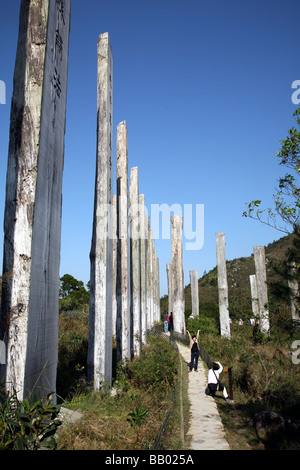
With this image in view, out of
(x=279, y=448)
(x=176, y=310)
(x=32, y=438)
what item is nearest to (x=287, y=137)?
(x=279, y=448)

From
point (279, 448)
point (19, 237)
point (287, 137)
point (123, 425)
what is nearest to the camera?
point (19, 237)

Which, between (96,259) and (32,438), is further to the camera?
(96,259)

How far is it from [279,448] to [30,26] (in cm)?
558

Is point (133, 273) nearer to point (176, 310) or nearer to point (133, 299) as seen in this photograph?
point (133, 299)

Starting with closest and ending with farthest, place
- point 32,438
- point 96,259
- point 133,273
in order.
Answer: point 32,438
point 96,259
point 133,273

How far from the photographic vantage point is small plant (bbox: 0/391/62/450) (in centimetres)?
227

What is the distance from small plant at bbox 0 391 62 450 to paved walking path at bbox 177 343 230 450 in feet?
10.3

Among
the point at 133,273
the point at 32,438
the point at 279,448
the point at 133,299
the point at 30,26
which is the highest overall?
the point at 30,26

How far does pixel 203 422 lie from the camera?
20.8 feet

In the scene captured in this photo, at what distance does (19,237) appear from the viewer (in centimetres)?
254

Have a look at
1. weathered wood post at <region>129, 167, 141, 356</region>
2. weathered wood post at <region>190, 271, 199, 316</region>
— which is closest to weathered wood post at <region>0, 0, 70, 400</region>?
weathered wood post at <region>129, 167, 141, 356</region>

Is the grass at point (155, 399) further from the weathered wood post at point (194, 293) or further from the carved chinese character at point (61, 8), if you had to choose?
the weathered wood post at point (194, 293)

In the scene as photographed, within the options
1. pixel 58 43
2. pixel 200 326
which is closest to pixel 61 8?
pixel 58 43

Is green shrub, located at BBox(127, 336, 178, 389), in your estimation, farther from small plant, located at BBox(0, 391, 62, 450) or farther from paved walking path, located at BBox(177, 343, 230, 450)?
small plant, located at BBox(0, 391, 62, 450)
